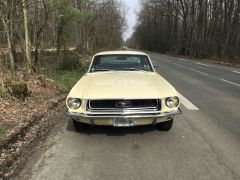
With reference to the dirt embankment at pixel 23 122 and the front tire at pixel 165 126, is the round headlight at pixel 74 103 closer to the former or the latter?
the dirt embankment at pixel 23 122

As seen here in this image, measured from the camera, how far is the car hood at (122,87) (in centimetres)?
524

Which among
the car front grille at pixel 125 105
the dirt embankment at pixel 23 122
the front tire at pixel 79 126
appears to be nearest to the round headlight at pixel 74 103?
the car front grille at pixel 125 105

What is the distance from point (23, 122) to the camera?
6289mm

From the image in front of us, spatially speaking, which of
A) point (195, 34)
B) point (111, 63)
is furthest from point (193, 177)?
point (195, 34)

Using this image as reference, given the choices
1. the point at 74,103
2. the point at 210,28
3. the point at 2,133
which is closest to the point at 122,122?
the point at 74,103

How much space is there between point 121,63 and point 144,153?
2927 mm

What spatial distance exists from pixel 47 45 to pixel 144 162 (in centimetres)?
1353

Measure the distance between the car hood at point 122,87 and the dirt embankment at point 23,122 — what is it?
1.14 metres

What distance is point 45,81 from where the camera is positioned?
11148 mm

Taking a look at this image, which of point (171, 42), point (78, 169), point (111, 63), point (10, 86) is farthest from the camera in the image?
point (171, 42)

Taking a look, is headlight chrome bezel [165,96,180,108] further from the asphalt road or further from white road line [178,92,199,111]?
white road line [178,92,199,111]

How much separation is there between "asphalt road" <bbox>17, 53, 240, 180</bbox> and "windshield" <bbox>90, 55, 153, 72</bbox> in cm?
137

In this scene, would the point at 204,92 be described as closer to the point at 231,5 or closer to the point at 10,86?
the point at 10,86

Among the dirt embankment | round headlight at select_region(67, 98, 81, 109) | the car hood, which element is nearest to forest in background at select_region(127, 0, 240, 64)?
the dirt embankment
